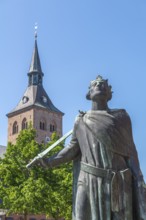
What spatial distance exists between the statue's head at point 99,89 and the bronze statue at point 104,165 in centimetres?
1

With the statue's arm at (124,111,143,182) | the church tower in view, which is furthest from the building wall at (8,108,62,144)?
the statue's arm at (124,111,143,182)

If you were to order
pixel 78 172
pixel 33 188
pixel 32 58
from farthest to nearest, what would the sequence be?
pixel 32 58 → pixel 33 188 → pixel 78 172

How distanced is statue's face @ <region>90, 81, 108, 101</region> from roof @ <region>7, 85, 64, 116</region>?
97.7 m

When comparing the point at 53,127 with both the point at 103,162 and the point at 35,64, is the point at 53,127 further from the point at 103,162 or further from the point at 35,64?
the point at 103,162

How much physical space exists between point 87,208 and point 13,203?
23608 mm

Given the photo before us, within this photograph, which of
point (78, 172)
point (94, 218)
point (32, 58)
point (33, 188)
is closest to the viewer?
point (94, 218)

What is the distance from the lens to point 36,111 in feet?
343

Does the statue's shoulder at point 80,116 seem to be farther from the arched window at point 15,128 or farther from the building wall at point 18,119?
the arched window at point 15,128

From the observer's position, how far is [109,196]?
219 inches

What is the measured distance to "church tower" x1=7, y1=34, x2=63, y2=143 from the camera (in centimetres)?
10444

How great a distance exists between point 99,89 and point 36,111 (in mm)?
98738

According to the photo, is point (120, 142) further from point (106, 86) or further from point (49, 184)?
point (49, 184)

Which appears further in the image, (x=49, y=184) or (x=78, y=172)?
(x=49, y=184)

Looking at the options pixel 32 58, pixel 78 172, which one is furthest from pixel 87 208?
pixel 32 58
